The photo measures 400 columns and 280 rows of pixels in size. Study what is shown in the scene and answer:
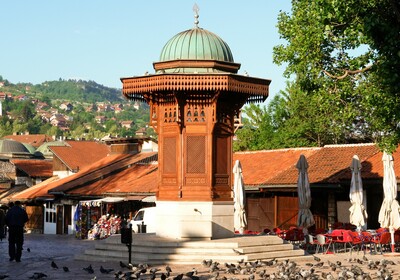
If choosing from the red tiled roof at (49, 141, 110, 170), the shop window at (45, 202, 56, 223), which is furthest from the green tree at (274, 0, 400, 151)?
the red tiled roof at (49, 141, 110, 170)

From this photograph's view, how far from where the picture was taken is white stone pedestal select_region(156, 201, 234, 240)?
1877 cm

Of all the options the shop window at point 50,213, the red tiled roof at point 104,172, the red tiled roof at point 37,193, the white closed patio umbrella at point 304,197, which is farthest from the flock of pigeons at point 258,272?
the shop window at point 50,213

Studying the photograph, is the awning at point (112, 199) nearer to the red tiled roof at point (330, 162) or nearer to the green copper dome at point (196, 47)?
the red tiled roof at point (330, 162)

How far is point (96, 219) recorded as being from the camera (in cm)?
3525

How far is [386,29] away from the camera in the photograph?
49.7ft


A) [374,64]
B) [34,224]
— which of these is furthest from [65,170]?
[374,64]

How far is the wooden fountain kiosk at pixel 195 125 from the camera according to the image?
18.9 m

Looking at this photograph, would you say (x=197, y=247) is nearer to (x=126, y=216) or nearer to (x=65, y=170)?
(x=126, y=216)

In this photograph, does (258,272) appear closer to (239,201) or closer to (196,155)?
(196,155)

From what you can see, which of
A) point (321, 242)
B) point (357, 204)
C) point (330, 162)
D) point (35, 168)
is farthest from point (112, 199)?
point (35, 168)

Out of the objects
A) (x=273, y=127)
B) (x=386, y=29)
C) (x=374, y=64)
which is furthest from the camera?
(x=273, y=127)

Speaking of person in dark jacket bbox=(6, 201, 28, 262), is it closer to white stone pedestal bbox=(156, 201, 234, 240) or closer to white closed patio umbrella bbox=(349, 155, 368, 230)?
white stone pedestal bbox=(156, 201, 234, 240)

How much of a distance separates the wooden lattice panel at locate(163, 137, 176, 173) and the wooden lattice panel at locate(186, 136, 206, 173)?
1.49ft

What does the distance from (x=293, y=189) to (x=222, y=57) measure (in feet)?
35.5
